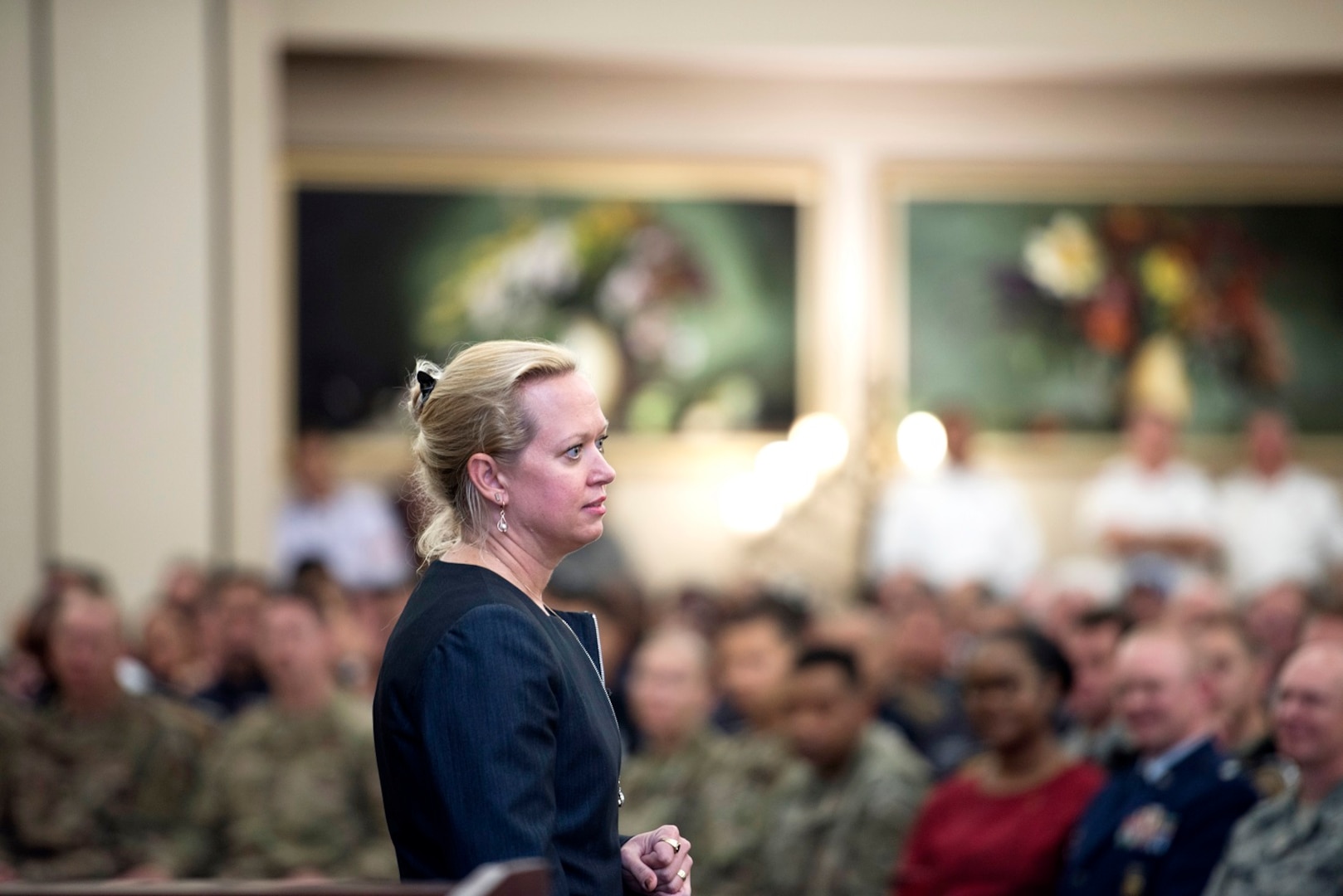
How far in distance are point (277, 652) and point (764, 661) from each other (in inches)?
73.7

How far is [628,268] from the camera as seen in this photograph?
12.6 metres

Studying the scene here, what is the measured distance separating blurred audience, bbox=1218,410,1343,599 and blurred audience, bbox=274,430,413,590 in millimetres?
5634

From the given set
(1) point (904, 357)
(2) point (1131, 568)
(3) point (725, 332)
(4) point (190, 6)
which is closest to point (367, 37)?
(4) point (190, 6)

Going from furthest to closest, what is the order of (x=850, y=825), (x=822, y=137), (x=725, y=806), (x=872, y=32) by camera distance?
(x=822, y=137), (x=872, y=32), (x=725, y=806), (x=850, y=825)

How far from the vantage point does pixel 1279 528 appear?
12.0m

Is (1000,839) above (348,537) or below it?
below

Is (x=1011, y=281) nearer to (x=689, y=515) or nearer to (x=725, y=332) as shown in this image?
(x=725, y=332)

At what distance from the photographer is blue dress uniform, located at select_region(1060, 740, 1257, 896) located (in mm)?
4422

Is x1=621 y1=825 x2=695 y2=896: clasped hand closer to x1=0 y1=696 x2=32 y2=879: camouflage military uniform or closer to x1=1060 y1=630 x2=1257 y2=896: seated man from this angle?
x1=1060 y1=630 x2=1257 y2=896: seated man

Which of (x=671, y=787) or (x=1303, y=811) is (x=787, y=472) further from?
(x=1303, y=811)

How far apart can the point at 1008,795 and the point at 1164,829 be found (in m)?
0.61

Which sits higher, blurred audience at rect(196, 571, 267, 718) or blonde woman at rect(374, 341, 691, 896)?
blonde woman at rect(374, 341, 691, 896)

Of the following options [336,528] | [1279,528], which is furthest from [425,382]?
[1279,528]

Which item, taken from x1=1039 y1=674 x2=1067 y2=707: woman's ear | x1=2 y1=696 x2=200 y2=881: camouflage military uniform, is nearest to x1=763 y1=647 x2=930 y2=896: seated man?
x1=1039 y1=674 x2=1067 y2=707: woman's ear
